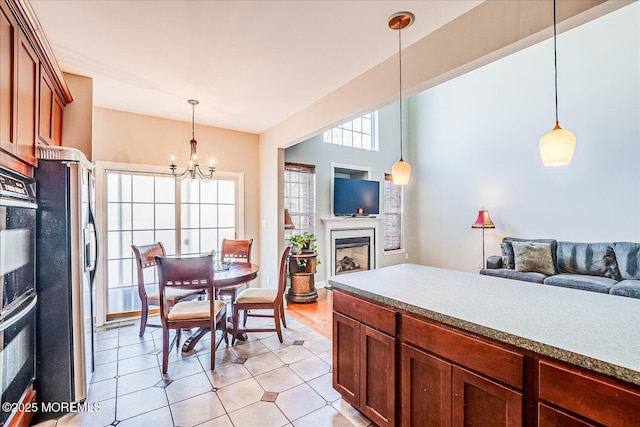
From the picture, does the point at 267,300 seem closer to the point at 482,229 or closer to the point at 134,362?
the point at 134,362

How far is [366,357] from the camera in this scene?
1.79 metres

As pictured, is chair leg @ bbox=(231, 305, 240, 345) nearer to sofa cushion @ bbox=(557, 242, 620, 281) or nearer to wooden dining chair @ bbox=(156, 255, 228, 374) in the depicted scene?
wooden dining chair @ bbox=(156, 255, 228, 374)

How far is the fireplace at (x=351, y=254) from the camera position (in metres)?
5.59

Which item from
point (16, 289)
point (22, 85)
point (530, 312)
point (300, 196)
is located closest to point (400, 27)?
point (530, 312)

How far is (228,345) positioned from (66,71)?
3.08 m

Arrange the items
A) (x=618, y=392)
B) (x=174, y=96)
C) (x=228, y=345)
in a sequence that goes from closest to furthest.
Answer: (x=618, y=392)
(x=228, y=345)
(x=174, y=96)

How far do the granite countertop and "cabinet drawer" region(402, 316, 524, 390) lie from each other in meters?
0.05

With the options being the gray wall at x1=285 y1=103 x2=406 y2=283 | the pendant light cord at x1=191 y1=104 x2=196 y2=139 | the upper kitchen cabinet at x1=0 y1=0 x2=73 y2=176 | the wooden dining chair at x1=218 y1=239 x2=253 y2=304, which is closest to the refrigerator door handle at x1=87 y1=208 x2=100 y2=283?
the upper kitchen cabinet at x1=0 y1=0 x2=73 y2=176

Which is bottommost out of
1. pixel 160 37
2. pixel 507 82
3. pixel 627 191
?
pixel 627 191

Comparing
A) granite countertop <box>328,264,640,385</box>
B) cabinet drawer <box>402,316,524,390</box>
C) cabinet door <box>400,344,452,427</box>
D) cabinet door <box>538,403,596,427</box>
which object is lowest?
cabinet door <box>400,344,452,427</box>

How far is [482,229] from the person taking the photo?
5.42 meters

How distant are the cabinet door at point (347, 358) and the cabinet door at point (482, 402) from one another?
66 centimetres

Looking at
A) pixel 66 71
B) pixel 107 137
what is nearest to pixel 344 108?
pixel 66 71

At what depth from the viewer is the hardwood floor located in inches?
137
